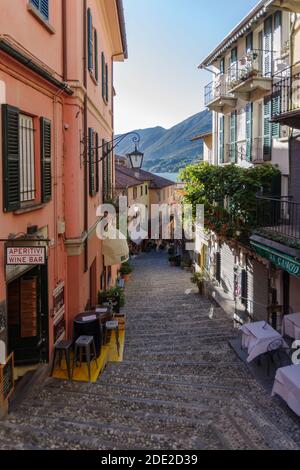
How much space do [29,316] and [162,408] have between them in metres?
3.20

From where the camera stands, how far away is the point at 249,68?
16.5 meters

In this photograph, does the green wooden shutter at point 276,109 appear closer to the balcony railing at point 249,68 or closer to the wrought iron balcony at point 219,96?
the balcony railing at point 249,68

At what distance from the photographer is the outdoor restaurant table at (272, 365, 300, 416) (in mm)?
7739

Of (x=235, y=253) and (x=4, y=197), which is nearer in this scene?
(x=4, y=197)

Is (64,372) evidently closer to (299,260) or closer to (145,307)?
Result: (299,260)

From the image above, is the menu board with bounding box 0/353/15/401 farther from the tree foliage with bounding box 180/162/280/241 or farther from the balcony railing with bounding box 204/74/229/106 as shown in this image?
the balcony railing with bounding box 204/74/229/106

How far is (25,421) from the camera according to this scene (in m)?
6.64

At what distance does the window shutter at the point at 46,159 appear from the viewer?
8.84m

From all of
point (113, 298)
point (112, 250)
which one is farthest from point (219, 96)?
point (113, 298)

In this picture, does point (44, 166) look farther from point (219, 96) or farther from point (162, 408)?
point (219, 96)

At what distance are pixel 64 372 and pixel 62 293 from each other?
1.89 m
